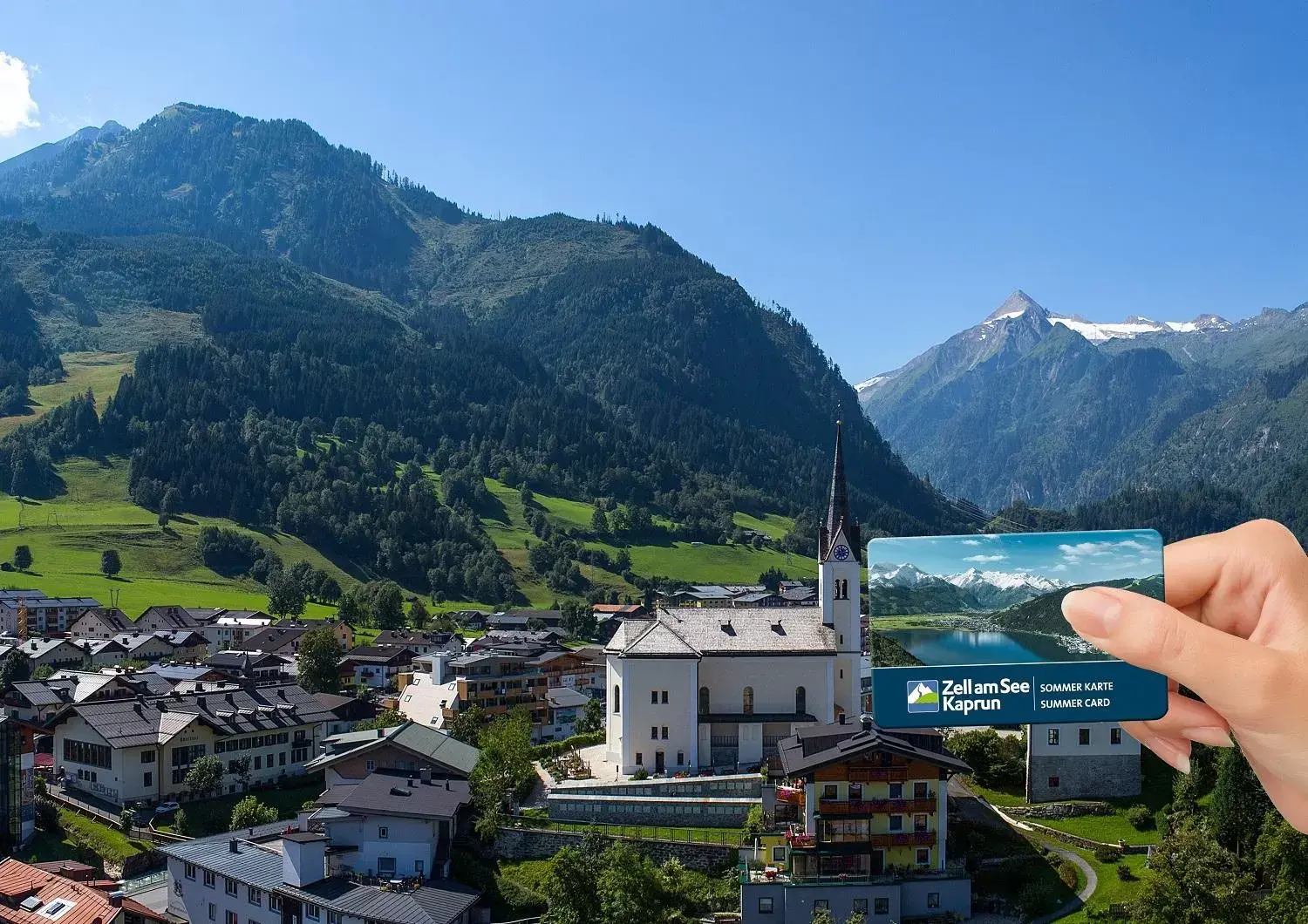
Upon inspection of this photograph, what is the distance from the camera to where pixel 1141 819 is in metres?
41.4

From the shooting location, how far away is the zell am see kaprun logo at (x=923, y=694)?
5559 millimetres

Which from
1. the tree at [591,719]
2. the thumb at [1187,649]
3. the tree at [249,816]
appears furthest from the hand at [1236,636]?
the tree at [591,719]

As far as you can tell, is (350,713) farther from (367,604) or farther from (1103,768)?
(367,604)

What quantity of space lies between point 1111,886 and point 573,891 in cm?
1666

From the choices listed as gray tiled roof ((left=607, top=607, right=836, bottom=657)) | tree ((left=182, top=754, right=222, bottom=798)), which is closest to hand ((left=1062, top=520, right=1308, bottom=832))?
gray tiled roof ((left=607, top=607, right=836, bottom=657))

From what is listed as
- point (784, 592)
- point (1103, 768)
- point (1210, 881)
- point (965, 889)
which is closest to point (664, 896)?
point (965, 889)

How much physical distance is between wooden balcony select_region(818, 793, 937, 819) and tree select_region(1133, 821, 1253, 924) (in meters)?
7.13

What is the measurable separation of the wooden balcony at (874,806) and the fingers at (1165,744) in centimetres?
3287

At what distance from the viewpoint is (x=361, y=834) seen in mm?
40875

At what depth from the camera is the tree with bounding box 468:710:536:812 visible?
43781 mm

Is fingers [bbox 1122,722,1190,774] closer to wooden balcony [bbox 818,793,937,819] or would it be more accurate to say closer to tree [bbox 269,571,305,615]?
wooden balcony [bbox 818,793,937,819]

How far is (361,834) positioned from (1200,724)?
130 ft

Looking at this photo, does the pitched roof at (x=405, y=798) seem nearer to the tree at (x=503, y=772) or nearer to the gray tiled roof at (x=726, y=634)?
the tree at (x=503, y=772)

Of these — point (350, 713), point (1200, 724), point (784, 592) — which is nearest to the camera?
point (1200, 724)
